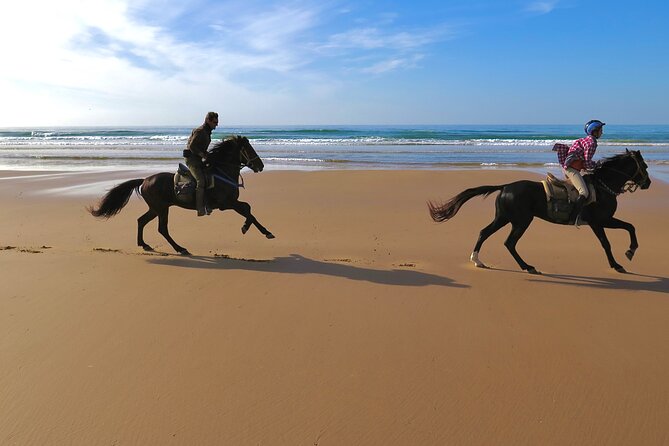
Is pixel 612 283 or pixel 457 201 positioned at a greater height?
pixel 457 201

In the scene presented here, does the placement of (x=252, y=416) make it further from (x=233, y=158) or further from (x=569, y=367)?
(x=233, y=158)

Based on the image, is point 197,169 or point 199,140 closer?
point 199,140

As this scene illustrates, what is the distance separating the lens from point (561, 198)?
6.56 meters

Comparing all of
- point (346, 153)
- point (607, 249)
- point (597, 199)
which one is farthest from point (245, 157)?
point (346, 153)

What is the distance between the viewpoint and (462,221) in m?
10.2

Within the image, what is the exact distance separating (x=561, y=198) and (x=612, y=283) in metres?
1.30

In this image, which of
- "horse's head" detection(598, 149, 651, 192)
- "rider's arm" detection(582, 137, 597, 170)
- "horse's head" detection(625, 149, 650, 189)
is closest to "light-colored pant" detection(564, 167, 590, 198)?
"rider's arm" detection(582, 137, 597, 170)

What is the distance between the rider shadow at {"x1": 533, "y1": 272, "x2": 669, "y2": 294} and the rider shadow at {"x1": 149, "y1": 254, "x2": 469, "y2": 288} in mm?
1386

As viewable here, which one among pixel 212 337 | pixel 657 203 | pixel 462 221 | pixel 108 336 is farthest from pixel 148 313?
pixel 657 203

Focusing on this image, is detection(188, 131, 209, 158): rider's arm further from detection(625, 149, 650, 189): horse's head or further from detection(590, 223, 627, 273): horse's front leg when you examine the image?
detection(625, 149, 650, 189): horse's head

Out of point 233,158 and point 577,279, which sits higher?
point 233,158

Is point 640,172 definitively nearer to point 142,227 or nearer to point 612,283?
point 612,283

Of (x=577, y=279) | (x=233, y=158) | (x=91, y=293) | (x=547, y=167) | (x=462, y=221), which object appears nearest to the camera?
(x=91, y=293)

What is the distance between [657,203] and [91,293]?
41.7ft
